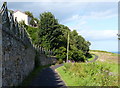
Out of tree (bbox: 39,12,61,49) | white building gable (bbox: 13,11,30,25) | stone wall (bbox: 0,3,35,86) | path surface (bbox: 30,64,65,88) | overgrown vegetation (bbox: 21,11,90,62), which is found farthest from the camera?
white building gable (bbox: 13,11,30,25)

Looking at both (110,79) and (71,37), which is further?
(71,37)

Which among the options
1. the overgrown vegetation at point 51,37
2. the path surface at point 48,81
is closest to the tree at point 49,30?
the overgrown vegetation at point 51,37

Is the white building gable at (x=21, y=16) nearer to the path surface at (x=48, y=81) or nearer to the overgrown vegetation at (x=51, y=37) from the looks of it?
the overgrown vegetation at (x=51, y=37)

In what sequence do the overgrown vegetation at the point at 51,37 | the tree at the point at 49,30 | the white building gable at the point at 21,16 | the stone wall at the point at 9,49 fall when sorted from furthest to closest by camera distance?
the white building gable at the point at 21,16
the tree at the point at 49,30
the overgrown vegetation at the point at 51,37
the stone wall at the point at 9,49

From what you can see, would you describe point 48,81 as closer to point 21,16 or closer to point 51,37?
point 51,37

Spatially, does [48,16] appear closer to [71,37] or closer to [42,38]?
[42,38]

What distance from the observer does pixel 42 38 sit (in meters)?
46.2

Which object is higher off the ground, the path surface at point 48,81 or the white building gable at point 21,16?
the white building gable at point 21,16

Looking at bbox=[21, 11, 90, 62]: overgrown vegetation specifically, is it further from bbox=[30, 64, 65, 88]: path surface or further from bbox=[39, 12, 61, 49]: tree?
bbox=[30, 64, 65, 88]: path surface

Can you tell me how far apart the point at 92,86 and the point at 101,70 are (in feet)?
9.88

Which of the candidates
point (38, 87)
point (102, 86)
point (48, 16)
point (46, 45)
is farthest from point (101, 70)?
point (48, 16)

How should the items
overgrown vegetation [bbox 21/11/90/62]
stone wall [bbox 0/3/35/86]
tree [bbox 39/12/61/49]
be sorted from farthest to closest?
tree [bbox 39/12/61/49] → overgrown vegetation [bbox 21/11/90/62] → stone wall [bbox 0/3/35/86]

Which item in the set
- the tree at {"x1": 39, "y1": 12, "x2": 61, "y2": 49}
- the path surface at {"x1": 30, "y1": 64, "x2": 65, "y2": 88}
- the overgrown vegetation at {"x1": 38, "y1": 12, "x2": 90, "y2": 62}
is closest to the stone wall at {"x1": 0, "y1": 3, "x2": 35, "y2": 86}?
the path surface at {"x1": 30, "y1": 64, "x2": 65, "y2": 88}

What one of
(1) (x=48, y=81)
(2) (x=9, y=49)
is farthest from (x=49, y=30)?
(2) (x=9, y=49)
